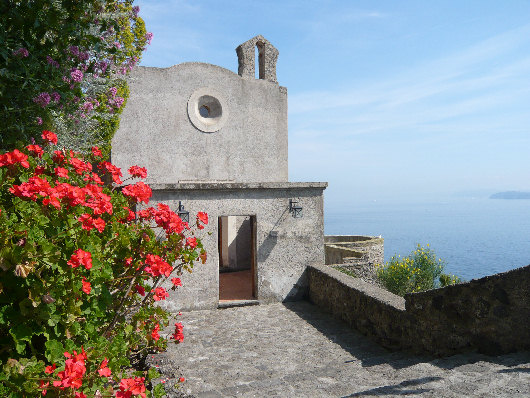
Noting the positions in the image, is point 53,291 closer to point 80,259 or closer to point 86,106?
point 80,259

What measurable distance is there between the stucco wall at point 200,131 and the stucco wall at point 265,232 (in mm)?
5299

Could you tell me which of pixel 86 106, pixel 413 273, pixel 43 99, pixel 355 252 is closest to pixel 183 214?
pixel 86 106

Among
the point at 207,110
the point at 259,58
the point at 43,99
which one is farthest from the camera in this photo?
the point at 259,58

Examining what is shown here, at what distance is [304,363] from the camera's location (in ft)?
22.1

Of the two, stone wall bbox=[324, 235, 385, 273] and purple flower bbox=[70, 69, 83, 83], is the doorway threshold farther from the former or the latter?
stone wall bbox=[324, 235, 385, 273]

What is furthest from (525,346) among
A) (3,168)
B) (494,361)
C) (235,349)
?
(3,168)

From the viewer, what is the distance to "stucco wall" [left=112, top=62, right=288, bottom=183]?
14695 mm

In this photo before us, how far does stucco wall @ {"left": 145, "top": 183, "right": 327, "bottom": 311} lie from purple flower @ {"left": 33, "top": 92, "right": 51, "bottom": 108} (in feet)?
11.9

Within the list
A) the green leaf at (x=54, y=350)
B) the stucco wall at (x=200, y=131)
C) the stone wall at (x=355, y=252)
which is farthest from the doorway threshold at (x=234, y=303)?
the green leaf at (x=54, y=350)

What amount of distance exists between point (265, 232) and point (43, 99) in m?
5.80

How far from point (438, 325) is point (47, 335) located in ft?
17.5

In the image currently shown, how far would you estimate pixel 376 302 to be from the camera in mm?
7691

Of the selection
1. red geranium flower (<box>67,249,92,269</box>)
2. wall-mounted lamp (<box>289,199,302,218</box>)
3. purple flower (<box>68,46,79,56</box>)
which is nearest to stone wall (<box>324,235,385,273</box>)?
wall-mounted lamp (<box>289,199,302,218</box>)

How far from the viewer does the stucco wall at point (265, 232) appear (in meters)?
9.75
